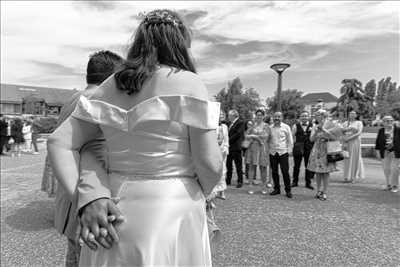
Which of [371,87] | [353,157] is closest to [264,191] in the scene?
[353,157]

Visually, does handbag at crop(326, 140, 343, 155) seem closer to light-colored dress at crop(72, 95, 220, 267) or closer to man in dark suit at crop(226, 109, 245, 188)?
man in dark suit at crop(226, 109, 245, 188)

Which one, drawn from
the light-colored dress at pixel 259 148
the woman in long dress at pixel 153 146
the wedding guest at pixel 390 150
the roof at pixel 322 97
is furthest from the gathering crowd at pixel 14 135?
the roof at pixel 322 97

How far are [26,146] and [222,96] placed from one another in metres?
34.4

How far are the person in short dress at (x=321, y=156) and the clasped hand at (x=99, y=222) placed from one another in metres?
5.30

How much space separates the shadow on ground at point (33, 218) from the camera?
4195mm

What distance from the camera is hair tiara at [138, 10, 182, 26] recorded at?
1.19 metres

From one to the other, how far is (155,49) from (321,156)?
5325 millimetres

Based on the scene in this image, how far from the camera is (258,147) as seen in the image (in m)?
7.05

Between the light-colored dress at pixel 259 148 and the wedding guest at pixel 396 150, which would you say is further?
the light-colored dress at pixel 259 148

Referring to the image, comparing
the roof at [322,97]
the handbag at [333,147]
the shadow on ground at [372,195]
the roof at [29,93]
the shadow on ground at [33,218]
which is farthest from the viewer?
the roof at [322,97]

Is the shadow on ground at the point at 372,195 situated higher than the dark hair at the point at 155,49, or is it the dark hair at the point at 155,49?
the dark hair at the point at 155,49

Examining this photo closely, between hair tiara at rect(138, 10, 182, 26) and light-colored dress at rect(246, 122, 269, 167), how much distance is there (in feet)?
19.1

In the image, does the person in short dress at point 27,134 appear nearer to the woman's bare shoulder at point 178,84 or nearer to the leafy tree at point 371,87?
the woman's bare shoulder at point 178,84

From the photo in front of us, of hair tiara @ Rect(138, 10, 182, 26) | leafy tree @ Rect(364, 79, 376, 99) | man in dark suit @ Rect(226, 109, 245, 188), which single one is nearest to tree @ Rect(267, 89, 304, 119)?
man in dark suit @ Rect(226, 109, 245, 188)
